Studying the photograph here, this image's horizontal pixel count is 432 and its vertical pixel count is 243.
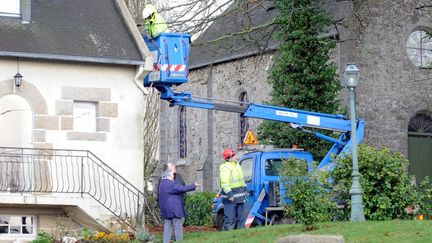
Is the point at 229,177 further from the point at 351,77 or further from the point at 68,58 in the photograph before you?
the point at 68,58

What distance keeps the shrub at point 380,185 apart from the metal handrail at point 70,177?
4.63 metres

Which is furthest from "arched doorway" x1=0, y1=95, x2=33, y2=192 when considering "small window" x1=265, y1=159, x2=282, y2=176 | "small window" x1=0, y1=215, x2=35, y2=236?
"small window" x1=265, y1=159, x2=282, y2=176

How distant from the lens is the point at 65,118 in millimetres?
22766

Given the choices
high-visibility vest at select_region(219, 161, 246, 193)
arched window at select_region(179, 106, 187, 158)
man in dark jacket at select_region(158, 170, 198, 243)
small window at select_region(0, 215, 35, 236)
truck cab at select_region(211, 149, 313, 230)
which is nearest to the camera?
man in dark jacket at select_region(158, 170, 198, 243)

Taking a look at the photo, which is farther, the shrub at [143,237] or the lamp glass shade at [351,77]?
the lamp glass shade at [351,77]

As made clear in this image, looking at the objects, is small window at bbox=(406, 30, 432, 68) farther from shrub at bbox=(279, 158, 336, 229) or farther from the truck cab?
shrub at bbox=(279, 158, 336, 229)

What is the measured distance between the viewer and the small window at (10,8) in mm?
23328

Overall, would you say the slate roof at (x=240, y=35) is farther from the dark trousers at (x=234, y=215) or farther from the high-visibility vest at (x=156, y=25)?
the dark trousers at (x=234, y=215)

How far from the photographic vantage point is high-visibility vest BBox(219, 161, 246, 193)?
2145 cm

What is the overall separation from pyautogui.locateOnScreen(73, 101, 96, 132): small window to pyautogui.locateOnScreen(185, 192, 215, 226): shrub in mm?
10808

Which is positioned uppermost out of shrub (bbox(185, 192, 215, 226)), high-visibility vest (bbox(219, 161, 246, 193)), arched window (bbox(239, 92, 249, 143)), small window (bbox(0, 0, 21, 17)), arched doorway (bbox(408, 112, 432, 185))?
small window (bbox(0, 0, 21, 17))

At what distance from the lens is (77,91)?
2292 cm

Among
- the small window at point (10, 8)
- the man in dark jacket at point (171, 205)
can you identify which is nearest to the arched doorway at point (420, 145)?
the man in dark jacket at point (171, 205)

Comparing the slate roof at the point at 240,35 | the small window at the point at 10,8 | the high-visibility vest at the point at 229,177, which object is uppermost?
the slate roof at the point at 240,35
